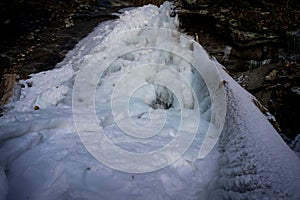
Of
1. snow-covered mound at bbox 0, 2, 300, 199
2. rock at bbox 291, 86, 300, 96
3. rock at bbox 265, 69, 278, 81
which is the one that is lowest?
snow-covered mound at bbox 0, 2, 300, 199

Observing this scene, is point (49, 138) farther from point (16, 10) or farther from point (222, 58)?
point (16, 10)

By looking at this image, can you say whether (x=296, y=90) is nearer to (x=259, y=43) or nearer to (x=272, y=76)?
(x=272, y=76)

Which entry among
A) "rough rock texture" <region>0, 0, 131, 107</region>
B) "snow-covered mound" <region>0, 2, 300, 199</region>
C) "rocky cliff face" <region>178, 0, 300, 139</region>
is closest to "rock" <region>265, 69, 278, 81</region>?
"rocky cliff face" <region>178, 0, 300, 139</region>

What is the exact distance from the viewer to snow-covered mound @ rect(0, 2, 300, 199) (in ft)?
6.34

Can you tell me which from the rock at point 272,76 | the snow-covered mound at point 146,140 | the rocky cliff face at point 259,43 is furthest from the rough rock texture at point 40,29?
the rock at point 272,76

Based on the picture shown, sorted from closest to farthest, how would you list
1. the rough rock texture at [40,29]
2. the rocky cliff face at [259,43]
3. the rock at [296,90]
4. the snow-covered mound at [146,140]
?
1. the snow-covered mound at [146,140]
2. the rock at [296,90]
3. the rocky cliff face at [259,43]
4. the rough rock texture at [40,29]

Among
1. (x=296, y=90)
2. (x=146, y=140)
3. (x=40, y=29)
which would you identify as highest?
(x=40, y=29)

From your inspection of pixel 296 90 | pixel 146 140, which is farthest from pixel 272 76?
pixel 146 140

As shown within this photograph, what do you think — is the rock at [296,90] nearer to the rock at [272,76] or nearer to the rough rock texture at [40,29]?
the rock at [272,76]

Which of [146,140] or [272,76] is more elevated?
[272,76]

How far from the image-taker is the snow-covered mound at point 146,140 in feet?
6.34

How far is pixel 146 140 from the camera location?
109 inches

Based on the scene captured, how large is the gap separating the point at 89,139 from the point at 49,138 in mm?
427

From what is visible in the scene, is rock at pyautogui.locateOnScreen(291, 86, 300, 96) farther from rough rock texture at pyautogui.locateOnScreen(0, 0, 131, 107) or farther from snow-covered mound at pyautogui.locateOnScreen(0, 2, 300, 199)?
rough rock texture at pyautogui.locateOnScreen(0, 0, 131, 107)
